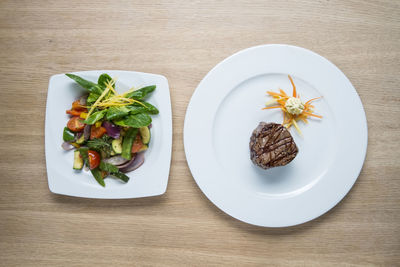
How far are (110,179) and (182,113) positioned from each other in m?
0.77

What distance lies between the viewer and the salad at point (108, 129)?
6.51 ft

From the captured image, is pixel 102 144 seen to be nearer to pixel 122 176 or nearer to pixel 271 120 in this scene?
pixel 122 176

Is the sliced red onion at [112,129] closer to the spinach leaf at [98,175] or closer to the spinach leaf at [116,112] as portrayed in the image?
the spinach leaf at [116,112]

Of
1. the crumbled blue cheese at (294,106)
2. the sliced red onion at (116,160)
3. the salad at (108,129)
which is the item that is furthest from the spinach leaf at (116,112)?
the crumbled blue cheese at (294,106)

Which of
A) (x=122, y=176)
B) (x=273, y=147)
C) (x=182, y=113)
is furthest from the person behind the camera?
(x=182, y=113)

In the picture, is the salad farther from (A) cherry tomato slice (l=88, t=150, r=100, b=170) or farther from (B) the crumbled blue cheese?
(B) the crumbled blue cheese

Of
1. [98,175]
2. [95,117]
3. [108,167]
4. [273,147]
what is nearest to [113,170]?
[108,167]

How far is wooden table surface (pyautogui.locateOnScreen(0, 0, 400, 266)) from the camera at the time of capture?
214 centimetres

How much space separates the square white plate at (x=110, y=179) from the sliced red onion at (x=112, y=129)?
261mm

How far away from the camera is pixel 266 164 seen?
1.92 metres

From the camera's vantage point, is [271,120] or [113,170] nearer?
[113,170]

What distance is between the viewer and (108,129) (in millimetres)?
2006

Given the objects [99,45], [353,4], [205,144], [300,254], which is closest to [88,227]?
[205,144]

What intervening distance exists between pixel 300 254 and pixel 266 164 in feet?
2.84
